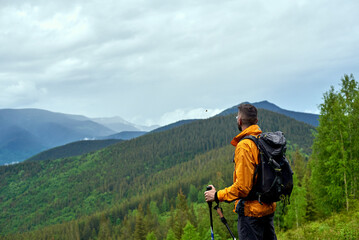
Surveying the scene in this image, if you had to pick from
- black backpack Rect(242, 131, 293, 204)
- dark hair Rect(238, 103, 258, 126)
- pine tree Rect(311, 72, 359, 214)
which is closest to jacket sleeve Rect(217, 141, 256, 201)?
black backpack Rect(242, 131, 293, 204)

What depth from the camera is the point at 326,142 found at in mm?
23078

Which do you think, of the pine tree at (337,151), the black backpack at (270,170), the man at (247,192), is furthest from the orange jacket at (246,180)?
the pine tree at (337,151)

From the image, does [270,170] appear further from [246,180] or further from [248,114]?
[248,114]

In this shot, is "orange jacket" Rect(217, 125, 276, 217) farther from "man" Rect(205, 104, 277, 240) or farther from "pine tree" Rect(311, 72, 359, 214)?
"pine tree" Rect(311, 72, 359, 214)

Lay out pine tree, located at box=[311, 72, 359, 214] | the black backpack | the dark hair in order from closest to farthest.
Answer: the black backpack < the dark hair < pine tree, located at box=[311, 72, 359, 214]

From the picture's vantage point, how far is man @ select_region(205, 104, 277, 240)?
216 inches

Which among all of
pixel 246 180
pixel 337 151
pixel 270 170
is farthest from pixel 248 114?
pixel 337 151

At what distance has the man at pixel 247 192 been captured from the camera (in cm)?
548

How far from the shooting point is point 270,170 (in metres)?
5.52

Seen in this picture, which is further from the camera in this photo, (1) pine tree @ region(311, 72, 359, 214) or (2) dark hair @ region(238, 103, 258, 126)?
(1) pine tree @ region(311, 72, 359, 214)

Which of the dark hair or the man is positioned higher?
the dark hair

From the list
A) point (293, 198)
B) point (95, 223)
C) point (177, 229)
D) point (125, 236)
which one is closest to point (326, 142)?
point (293, 198)

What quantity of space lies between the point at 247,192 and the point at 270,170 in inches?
25.9

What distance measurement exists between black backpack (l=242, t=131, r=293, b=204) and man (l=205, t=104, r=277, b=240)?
0.13m
